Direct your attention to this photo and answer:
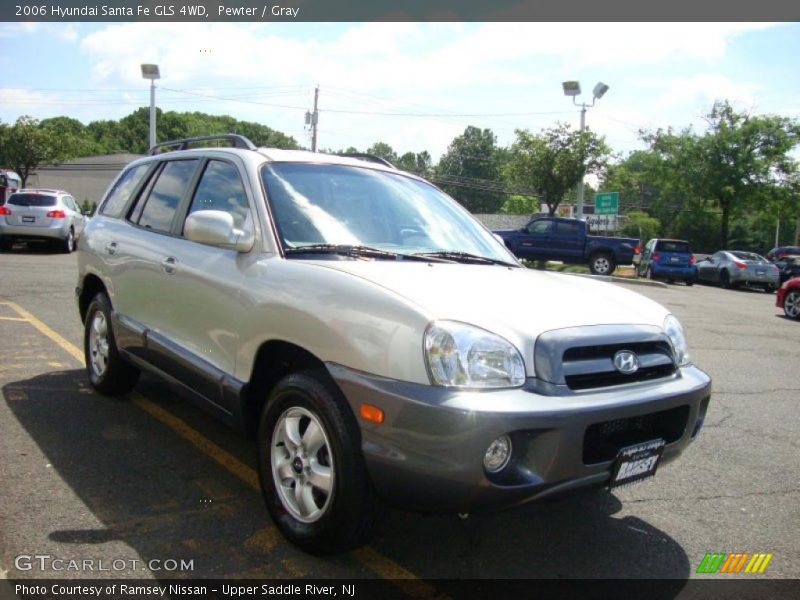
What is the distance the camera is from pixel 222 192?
3945 mm

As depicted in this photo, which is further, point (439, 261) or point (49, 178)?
point (49, 178)

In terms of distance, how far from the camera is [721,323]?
1195cm

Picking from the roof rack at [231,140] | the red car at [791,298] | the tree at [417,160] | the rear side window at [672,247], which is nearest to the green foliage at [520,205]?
the tree at [417,160]

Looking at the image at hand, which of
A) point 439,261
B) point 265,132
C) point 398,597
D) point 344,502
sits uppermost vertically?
point 265,132

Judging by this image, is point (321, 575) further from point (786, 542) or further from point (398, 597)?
point (786, 542)

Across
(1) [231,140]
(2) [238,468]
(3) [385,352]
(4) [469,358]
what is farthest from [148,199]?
(4) [469,358]

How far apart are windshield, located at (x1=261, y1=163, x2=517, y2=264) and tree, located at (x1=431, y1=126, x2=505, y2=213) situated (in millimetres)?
95830

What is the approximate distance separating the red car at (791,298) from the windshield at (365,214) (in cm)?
1199

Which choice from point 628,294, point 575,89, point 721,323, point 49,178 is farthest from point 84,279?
point 49,178

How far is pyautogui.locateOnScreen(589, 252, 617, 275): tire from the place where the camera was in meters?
23.1

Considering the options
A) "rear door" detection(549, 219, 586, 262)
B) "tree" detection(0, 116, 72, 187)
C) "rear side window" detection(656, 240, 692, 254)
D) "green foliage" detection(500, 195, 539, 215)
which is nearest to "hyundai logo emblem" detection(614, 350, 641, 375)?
"rear door" detection(549, 219, 586, 262)

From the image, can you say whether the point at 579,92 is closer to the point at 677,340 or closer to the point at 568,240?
the point at 568,240

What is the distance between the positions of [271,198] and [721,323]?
10.5 meters

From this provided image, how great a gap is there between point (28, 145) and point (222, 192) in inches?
1935
